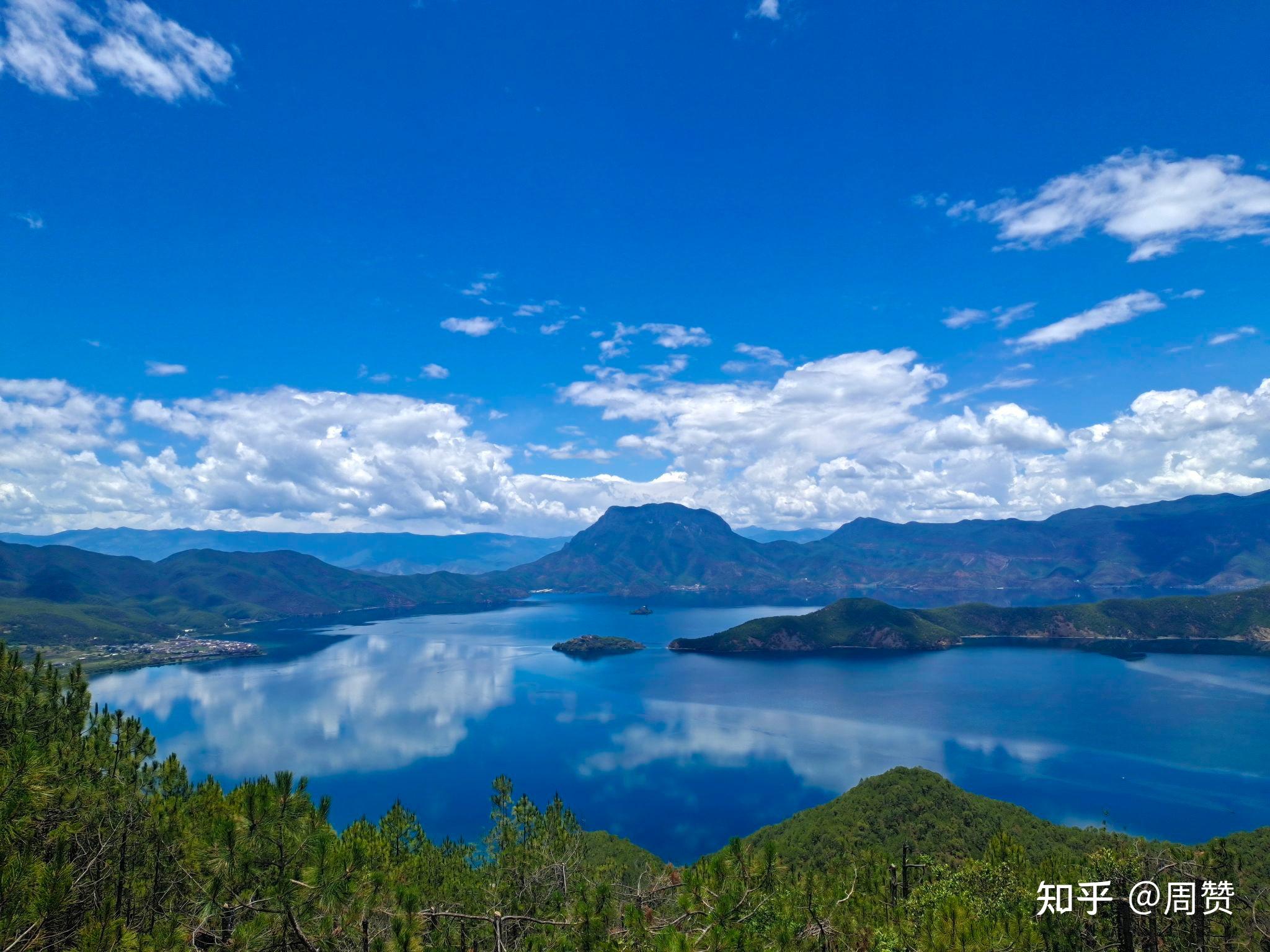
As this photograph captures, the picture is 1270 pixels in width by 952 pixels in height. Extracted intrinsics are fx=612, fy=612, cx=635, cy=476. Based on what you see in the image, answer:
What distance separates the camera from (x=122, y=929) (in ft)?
31.1

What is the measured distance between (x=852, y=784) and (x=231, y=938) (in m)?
107

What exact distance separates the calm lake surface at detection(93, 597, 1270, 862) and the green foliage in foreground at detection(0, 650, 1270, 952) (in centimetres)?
6631

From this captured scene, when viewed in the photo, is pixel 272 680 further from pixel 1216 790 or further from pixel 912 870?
pixel 1216 790

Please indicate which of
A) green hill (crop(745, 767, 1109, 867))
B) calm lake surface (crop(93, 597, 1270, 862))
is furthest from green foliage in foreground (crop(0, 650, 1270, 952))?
calm lake surface (crop(93, 597, 1270, 862))

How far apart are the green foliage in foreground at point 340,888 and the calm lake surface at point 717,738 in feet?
218

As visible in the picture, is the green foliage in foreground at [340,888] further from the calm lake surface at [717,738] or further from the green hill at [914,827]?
the calm lake surface at [717,738]

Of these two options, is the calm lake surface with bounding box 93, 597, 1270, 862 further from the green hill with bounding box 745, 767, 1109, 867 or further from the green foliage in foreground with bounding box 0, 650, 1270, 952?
the green foliage in foreground with bounding box 0, 650, 1270, 952

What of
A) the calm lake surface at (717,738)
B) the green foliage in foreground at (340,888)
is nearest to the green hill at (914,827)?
the calm lake surface at (717,738)

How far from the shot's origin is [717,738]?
418ft

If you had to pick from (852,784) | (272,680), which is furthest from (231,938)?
(272,680)

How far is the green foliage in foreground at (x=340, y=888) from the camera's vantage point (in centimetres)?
1009

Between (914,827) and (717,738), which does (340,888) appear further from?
(717,738)

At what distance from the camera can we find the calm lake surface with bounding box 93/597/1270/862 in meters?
91.7

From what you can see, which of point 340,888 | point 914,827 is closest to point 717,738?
point 914,827
